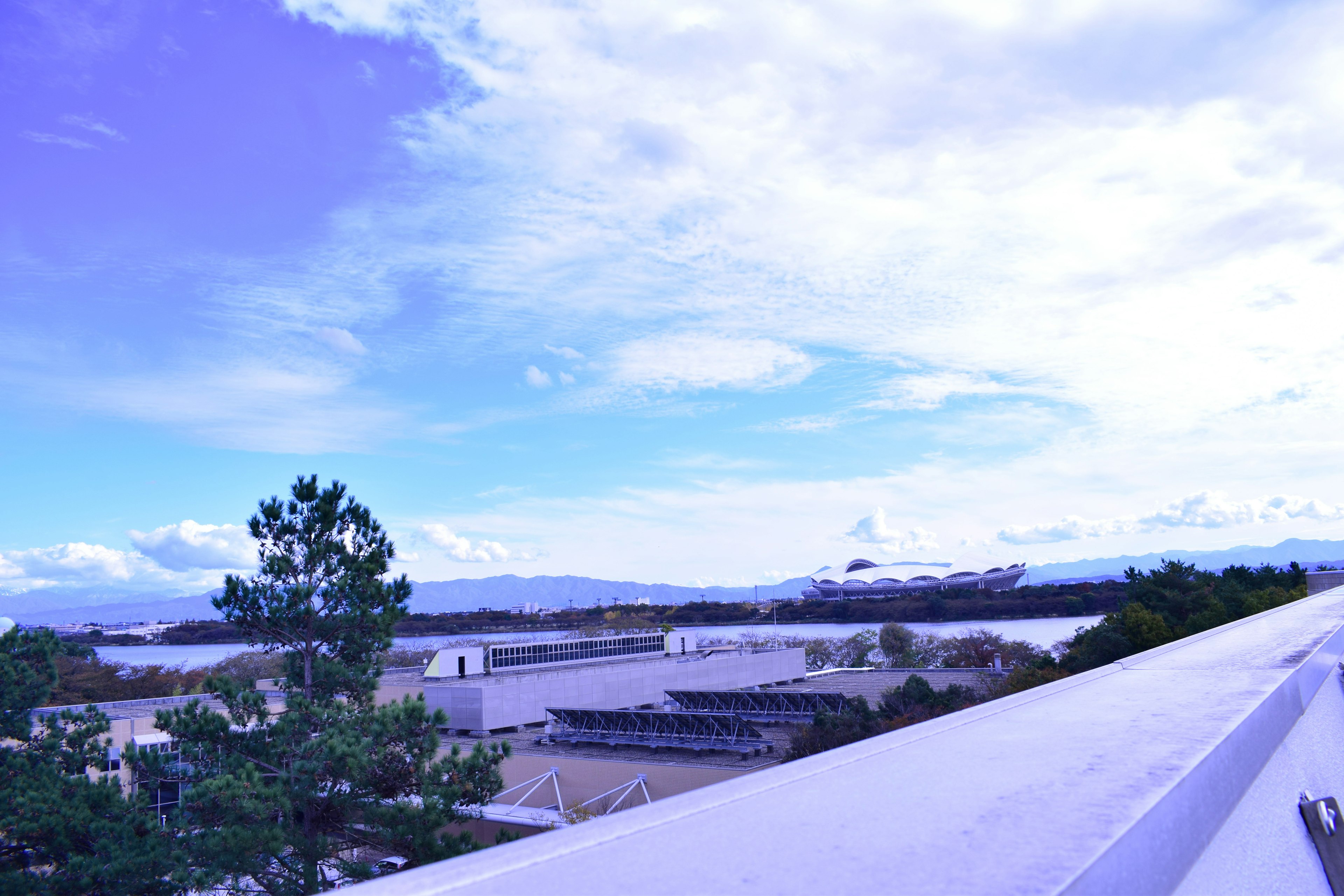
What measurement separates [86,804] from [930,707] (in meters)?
17.9

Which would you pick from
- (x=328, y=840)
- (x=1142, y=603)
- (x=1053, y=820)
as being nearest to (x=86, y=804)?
(x=328, y=840)

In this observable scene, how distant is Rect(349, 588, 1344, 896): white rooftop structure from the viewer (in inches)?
37.9

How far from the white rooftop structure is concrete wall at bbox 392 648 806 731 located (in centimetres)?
Result: 2461

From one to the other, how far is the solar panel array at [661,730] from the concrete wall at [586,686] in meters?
3.56

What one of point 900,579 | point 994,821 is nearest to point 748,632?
point 900,579

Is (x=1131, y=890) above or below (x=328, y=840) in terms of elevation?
above

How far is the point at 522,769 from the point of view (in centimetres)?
2009

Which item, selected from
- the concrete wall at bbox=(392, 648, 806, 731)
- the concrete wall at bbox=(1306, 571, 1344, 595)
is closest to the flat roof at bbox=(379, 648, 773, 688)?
the concrete wall at bbox=(392, 648, 806, 731)

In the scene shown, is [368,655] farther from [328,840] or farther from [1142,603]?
[1142,603]

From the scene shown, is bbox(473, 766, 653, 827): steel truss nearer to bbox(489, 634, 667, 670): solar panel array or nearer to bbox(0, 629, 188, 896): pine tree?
bbox(0, 629, 188, 896): pine tree

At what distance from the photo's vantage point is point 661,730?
21.6 metres

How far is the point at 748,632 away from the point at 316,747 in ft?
270

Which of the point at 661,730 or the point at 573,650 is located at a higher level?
the point at 573,650

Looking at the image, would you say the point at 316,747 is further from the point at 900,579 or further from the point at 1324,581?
the point at 900,579
